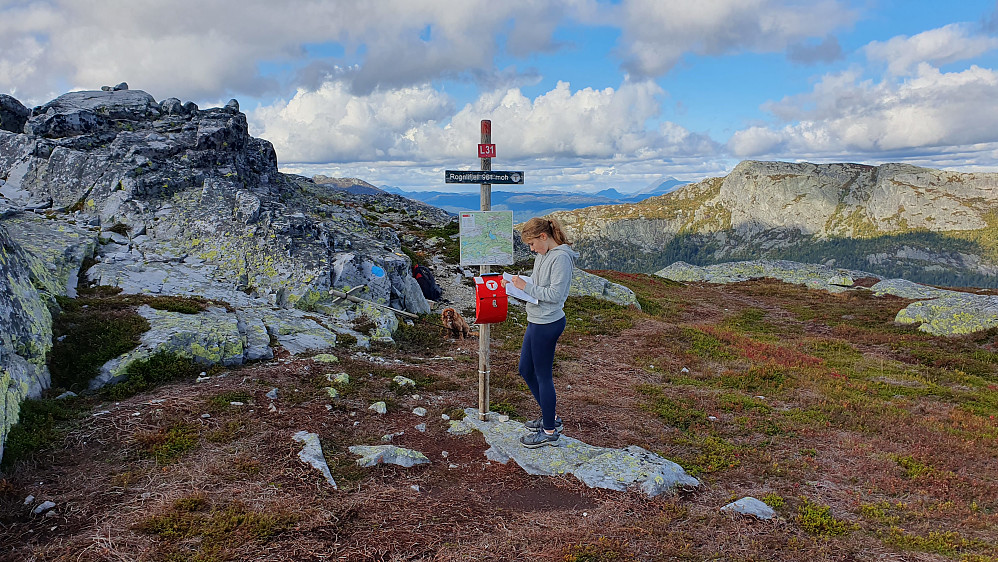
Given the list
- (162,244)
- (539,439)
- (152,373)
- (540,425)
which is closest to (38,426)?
(152,373)

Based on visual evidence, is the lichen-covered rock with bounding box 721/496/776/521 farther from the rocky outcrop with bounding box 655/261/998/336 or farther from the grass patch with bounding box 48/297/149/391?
the rocky outcrop with bounding box 655/261/998/336

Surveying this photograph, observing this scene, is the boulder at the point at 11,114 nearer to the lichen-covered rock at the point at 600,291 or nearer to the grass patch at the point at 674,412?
the lichen-covered rock at the point at 600,291

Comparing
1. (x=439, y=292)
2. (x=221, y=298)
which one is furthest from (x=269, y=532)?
(x=439, y=292)

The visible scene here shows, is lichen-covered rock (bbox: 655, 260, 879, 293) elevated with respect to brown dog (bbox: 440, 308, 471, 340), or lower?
lower

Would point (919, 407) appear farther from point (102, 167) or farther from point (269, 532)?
point (102, 167)

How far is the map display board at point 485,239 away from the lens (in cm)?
977

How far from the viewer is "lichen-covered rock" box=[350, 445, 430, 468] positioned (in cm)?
811

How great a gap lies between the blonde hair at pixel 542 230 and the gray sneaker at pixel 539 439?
138 inches

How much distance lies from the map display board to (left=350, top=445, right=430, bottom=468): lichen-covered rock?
359cm

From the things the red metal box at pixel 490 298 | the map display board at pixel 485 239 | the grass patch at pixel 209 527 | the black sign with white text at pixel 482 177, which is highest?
the black sign with white text at pixel 482 177

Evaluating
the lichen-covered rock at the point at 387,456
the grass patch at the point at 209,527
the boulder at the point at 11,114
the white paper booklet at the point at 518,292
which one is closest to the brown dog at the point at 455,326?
the lichen-covered rock at the point at 387,456

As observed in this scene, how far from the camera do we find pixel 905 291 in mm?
46969

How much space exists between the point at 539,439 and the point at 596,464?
111 centimetres

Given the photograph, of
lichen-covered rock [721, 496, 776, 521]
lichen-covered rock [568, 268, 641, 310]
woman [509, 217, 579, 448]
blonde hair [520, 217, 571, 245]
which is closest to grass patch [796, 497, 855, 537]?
lichen-covered rock [721, 496, 776, 521]
